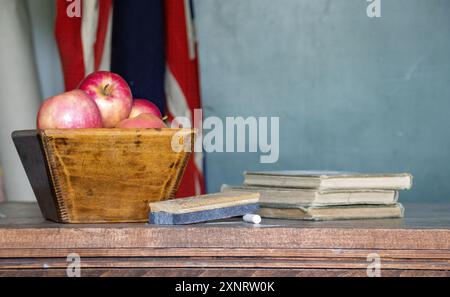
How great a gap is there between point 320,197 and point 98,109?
377mm

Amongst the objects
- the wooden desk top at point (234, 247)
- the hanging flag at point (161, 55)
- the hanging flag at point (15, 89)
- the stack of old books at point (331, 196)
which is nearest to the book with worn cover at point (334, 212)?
the stack of old books at point (331, 196)

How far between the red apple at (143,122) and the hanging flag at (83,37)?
1.05 metres

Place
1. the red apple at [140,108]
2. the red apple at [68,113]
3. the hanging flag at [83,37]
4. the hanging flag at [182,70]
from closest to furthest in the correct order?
1. the red apple at [68,113]
2. the red apple at [140,108]
3. the hanging flag at [83,37]
4. the hanging flag at [182,70]

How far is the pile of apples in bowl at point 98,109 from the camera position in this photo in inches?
47.0

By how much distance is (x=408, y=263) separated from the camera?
3.51 ft

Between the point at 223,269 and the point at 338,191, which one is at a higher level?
the point at 338,191

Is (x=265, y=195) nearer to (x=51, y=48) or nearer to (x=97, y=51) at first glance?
(x=97, y=51)

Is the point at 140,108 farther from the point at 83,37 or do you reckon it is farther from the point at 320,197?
the point at 83,37

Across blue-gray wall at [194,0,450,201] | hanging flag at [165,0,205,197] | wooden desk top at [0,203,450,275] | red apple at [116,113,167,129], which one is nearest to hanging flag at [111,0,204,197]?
hanging flag at [165,0,205,197]

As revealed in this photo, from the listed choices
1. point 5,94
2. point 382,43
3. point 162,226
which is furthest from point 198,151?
point 162,226

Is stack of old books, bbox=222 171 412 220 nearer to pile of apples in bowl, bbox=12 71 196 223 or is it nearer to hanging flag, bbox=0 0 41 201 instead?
pile of apples in bowl, bbox=12 71 196 223

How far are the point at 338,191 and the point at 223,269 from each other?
250 mm

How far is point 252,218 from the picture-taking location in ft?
3.83

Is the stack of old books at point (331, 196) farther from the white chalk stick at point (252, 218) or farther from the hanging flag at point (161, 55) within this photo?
the hanging flag at point (161, 55)
